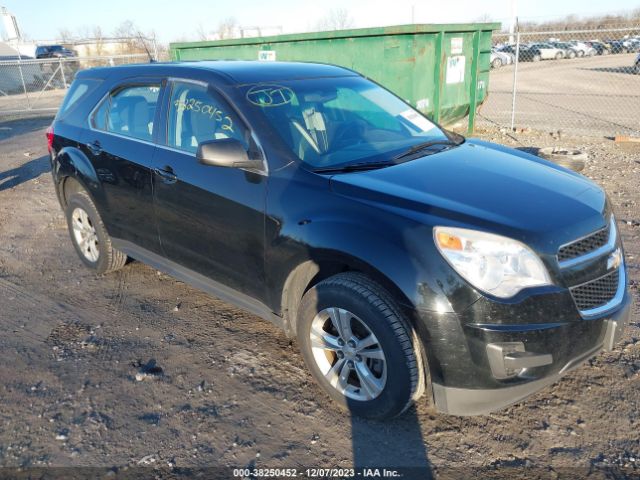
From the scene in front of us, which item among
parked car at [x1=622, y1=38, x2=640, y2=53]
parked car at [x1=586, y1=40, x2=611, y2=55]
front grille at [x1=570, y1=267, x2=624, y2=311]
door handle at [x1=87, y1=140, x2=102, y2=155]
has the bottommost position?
parked car at [x1=586, y1=40, x2=611, y2=55]

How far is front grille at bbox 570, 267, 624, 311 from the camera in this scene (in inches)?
99.0

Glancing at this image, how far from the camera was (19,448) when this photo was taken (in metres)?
2.78

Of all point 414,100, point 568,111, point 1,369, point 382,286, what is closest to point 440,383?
point 382,286

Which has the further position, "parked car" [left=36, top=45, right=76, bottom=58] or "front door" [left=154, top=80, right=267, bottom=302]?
"parked car" [left=36, top=45, right=76, bottom=58]

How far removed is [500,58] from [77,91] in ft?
124

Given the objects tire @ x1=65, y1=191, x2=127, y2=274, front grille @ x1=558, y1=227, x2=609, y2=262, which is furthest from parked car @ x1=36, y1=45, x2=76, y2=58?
front grille @ x1=558, y1=227, x2=609, y2=262

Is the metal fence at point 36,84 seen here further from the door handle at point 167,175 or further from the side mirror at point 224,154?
the side mirror at point 224,154

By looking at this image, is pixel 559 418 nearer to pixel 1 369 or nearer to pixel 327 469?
pixel 327 469

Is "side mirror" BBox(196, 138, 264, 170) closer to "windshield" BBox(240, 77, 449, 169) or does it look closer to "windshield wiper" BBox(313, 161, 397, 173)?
"windshield" BBox(240, 77, 449, 169)

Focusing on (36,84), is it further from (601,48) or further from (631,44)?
(601,48)

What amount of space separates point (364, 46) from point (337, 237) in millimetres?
6920

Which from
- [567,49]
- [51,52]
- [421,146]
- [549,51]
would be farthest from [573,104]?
[51,52]

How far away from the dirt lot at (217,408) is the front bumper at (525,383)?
0.93 ft

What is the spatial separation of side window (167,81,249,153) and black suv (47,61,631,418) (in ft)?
0.04
